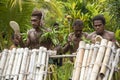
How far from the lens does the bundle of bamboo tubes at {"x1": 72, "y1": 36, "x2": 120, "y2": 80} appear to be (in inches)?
191

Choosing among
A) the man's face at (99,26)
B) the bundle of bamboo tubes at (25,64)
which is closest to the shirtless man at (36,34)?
the man's face at (99,26)

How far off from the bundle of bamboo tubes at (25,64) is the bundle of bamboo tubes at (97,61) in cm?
46

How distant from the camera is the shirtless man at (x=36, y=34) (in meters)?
6.67

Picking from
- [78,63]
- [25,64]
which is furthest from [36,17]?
[78,63]

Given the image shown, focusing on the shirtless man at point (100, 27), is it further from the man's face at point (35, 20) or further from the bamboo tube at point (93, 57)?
the bamboo tube at point (93, 57)

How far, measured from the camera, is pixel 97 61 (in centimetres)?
490

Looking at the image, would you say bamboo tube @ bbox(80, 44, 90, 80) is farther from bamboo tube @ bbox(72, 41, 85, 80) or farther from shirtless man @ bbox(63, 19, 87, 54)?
shirtless man @ bbox(63, 19, 87, 54)

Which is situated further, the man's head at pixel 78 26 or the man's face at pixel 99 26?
the man's head at pixel 78 26

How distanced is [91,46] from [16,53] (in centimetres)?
104

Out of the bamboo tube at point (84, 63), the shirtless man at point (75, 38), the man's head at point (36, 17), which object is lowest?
the shirtless man at point (75, 38)

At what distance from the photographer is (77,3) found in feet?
33.8

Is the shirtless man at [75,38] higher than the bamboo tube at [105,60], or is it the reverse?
the bamboo tube at [105,60]

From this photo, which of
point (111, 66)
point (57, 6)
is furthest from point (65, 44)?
point (111, 66)

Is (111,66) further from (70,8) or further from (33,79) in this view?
(70,8)
